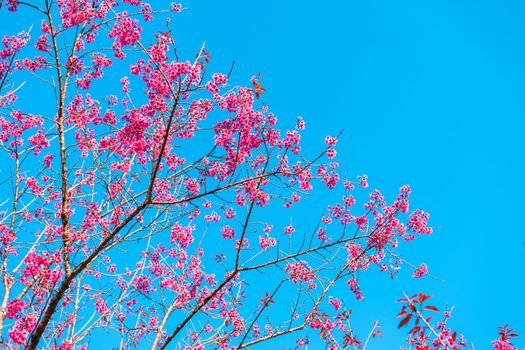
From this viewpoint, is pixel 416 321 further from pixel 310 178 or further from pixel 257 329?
pixel 257 329

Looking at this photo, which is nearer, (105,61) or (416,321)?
(416,321)

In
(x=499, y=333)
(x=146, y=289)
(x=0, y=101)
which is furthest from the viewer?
(x=146, y=289)

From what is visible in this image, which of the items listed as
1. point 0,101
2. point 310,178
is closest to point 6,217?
point 0,101

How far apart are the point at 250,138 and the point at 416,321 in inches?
133

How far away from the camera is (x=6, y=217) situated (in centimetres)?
844

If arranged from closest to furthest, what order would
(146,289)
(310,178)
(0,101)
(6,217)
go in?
(310,178) → (6,217) → (0,101) → (146,289)

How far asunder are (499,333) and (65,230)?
6.20 meters

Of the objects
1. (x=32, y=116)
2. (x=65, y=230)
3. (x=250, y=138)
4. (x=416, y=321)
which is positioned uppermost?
→ (x=32, y=116)

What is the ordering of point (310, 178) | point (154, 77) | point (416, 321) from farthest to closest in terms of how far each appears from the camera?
point (310, 178) < point (154, 77) < point (416, 321)

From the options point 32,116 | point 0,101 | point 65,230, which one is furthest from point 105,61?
point 65,230

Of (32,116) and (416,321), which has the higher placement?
(32,116)

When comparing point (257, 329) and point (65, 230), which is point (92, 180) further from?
point (257, 329)

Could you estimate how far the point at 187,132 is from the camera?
7.51 meters

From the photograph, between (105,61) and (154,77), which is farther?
(105,61)
